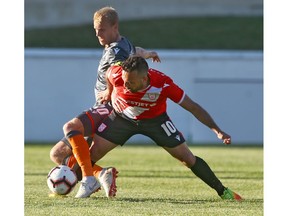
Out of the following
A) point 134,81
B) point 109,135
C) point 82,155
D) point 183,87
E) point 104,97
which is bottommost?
point 183,87

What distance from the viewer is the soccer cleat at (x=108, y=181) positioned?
8.09 metres

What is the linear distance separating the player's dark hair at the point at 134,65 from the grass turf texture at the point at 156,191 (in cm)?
107

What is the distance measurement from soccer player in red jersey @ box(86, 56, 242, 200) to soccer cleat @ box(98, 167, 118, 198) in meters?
0.22

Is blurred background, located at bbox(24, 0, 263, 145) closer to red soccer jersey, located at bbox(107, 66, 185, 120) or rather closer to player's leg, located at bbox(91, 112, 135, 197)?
player's leg, located at bbox(91, 112, 135, 197)

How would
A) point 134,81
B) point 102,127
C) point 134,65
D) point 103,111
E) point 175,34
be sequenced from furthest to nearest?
point 175,34, point 103,111, point 102,127, point 134,81, point 134,65

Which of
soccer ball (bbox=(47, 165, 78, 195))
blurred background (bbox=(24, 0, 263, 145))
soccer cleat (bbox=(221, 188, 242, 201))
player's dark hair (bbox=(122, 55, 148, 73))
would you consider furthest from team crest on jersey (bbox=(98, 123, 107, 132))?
blurred background (bbox=(24, 0, 263, 145))

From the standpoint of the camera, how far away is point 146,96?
26.2 feet

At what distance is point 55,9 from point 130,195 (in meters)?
23.2

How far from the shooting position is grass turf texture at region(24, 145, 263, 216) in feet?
23.2

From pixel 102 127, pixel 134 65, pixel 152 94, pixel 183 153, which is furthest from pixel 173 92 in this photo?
pixel 102 127

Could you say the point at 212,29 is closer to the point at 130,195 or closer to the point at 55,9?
the point at 55,9

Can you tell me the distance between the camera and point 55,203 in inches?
295

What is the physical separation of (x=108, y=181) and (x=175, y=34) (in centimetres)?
2157

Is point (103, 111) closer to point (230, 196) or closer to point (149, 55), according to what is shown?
point (149, 55)
